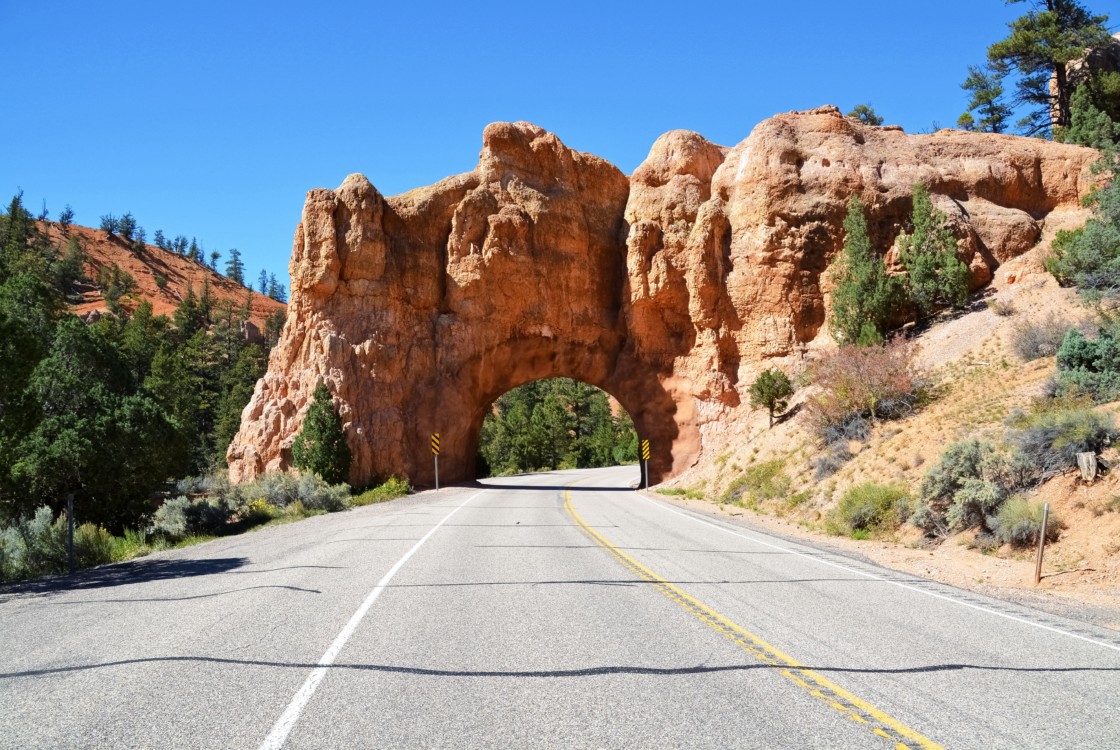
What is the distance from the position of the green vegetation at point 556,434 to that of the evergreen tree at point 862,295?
40858 millimetres

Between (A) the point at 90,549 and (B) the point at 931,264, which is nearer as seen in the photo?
(A) the point at 90,549

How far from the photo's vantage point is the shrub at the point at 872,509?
15836mm

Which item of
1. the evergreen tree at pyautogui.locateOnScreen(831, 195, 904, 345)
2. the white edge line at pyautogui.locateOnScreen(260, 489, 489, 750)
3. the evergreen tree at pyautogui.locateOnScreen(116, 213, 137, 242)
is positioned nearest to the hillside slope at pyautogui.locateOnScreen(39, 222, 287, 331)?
the evergreen tree at pyautogui.locateOnScreen(116, 213, 137, 242)

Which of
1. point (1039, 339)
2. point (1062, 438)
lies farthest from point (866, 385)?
point (1062, 438)

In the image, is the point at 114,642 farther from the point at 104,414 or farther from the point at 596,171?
the point at 596,171

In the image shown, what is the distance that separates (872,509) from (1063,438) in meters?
4.01

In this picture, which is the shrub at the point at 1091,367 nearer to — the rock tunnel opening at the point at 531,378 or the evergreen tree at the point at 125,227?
the rock tunnel opening at the point at 531,378

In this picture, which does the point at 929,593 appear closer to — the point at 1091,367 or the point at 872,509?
the point at 872,509

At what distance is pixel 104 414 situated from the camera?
20.8 metres

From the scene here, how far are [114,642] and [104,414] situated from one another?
16407 mm

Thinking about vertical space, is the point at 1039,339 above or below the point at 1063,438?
above

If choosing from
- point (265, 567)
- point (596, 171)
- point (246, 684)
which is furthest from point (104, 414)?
point (596, 171)

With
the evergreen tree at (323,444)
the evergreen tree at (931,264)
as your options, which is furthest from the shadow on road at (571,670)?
the evergreen tree at (323,444)

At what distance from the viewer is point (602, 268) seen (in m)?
41.6
